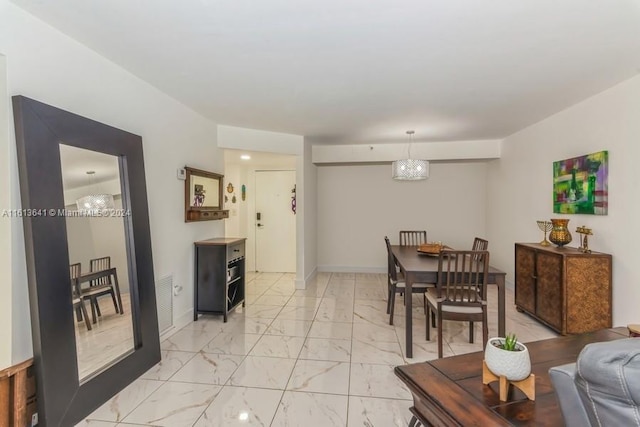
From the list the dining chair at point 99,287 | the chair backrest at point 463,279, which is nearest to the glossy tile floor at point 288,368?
the chair backrest at point 463,279

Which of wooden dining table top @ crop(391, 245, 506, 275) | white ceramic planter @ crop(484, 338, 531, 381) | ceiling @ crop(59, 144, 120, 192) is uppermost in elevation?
ceiling @ crop(59, 144, 120, 192)

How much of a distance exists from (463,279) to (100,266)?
282 cm

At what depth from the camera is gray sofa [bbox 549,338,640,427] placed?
1.94 ft

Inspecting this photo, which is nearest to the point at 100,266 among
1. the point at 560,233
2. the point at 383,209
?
the point at 560,233

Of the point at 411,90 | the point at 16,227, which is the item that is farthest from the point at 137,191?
the point at 411,90

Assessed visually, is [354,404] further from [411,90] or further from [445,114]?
[445,114]

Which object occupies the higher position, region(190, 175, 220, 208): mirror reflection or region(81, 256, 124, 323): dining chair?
region(190, 175, 220, 208): mirror reflection

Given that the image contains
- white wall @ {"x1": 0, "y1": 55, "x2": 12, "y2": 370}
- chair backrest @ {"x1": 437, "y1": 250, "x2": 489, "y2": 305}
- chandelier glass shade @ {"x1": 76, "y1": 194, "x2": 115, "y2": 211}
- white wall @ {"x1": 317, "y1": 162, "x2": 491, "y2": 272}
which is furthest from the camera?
white wall @ {"x1": 317, "y1": 162, "x2": 491, "y2": 272}

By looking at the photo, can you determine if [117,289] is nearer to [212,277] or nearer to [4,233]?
[4,233]

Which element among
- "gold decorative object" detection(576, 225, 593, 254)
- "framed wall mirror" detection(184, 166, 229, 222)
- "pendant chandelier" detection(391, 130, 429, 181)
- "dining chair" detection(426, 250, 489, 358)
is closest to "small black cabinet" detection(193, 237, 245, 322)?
"framed wall mirror" detection(184, 166, 229, 222)

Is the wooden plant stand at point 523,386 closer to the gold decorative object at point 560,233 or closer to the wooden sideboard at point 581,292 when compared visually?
the wooden sideboard at point 581,292

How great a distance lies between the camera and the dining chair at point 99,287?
205 cm

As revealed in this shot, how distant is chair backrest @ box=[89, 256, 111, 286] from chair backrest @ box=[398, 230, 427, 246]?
3.82 m

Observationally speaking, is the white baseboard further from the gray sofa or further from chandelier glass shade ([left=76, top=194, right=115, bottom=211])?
the gray sofa
